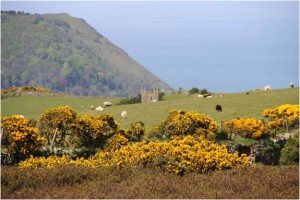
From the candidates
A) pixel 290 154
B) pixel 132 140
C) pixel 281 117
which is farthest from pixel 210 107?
pixel 290 154

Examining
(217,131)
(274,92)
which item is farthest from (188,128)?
(274,92)

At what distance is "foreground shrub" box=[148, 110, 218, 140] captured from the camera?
120 feet

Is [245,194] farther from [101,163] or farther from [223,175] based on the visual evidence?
[101,163]

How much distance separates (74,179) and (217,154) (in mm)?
7718

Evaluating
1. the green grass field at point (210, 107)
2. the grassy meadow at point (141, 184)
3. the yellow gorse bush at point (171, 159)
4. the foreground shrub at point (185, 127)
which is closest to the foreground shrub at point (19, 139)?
the yellow gorse bush at point (171, 159)

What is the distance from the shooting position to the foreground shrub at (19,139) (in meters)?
29.0

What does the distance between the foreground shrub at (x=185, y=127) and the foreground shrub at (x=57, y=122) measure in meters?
5.97

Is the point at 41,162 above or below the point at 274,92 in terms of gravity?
below

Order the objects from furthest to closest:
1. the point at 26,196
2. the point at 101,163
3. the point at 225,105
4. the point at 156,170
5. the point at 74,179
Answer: the point at 225,105, the point at 101,163, the point at 156,170, the point at 74,179, the point at 26,196

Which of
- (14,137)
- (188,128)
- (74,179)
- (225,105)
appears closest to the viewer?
(74,179)

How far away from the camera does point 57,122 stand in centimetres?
3409

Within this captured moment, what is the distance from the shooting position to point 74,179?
62.8 feet

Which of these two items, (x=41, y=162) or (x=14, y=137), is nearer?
(x=41, y=162)

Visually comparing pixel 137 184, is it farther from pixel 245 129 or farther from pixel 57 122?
pixel 245 129
